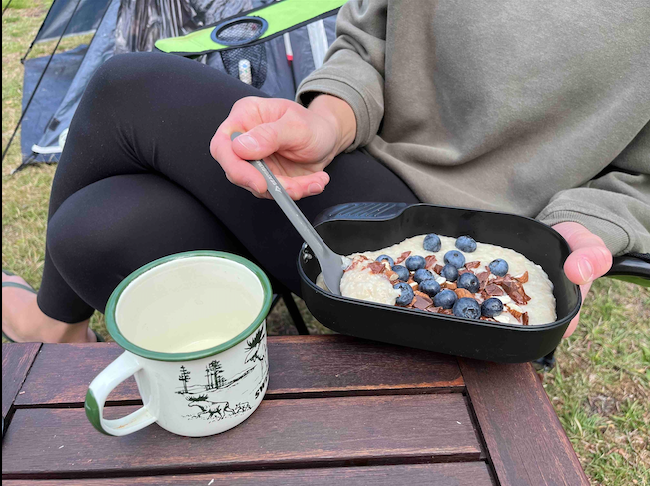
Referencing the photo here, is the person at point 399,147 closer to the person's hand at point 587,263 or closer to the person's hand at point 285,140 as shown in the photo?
the person's hand at point 285,140

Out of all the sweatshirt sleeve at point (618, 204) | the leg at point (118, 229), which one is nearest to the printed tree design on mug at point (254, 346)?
the leg at point (118, 229)

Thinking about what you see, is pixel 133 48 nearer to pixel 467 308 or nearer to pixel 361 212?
pixel 361 212

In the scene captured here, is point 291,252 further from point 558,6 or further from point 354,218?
point 558,6

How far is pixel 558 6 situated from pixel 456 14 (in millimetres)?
179

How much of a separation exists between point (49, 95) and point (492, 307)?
2676 millimetres

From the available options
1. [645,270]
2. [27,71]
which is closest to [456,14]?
[645,270]

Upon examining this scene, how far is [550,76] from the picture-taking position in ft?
3.14

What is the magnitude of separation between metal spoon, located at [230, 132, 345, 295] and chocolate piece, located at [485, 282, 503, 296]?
8.6 inches

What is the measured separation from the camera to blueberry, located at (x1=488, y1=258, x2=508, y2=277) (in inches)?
31.2

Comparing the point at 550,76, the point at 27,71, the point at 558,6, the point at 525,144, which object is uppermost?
the point at 558,6

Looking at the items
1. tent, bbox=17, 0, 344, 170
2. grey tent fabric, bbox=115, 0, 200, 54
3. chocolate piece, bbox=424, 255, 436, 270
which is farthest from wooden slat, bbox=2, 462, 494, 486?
grey tent fabric, bbox=115, 0, 200, 54

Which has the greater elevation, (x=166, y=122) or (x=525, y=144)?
(x=166, y=122)

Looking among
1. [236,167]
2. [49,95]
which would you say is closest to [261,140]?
[236,167]

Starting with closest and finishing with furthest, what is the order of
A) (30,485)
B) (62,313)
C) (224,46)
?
1. (30,485)
2. (62,313)
3. (224,46)
